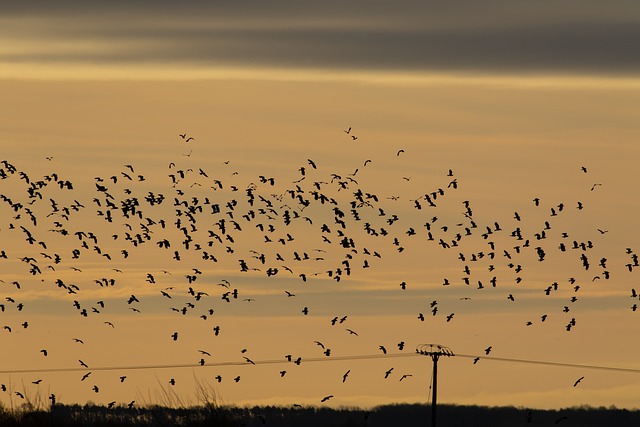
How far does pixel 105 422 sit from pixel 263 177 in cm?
1153

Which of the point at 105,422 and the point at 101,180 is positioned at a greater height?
the point at 101,180

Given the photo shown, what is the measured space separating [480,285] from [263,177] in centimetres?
978

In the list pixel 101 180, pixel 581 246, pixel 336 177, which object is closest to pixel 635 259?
pixel 581 246

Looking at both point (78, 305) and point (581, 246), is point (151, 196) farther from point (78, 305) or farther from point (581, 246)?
point (581, 246)

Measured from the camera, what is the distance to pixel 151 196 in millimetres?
123125

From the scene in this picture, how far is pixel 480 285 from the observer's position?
120 meters

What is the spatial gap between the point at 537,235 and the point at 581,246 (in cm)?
394

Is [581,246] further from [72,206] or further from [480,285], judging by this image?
[72,206]

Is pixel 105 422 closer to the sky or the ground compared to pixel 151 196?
closer to the ground

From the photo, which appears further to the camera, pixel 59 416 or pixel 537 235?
pixel 537 235

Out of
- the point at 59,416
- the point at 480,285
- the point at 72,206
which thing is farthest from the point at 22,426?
the point at 480,285

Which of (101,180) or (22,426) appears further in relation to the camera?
(101,180)

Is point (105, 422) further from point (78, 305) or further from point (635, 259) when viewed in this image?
point (635, 259)

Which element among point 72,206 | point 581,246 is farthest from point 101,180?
point 581,246
